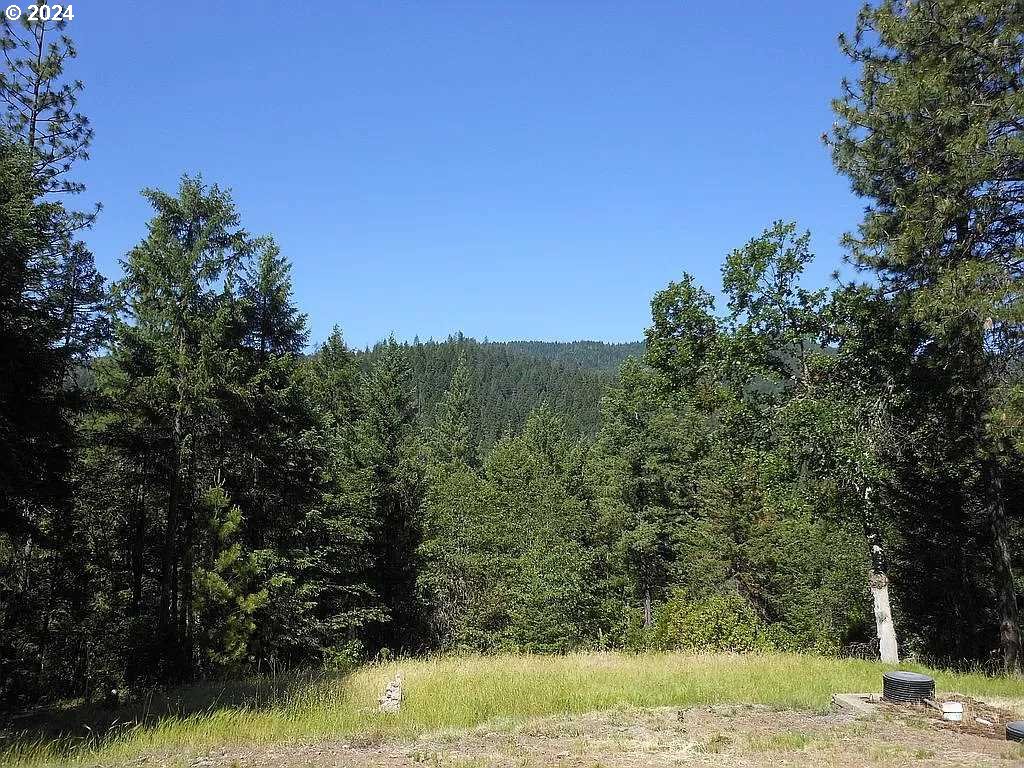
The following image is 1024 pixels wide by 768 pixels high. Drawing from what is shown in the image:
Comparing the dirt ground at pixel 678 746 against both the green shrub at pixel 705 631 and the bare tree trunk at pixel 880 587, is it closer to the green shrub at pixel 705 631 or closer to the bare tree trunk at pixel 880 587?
the bare tree trunk at pixel 880 587

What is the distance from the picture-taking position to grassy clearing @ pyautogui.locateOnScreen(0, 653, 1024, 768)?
816 centimetres

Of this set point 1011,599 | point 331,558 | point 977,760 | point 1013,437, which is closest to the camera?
point 977,760

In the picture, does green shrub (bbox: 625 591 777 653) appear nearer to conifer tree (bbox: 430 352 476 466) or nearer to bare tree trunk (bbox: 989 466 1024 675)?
bare tree trunk (bbox: 989 466 1024 675)

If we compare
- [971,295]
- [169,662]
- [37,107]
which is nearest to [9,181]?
[37,107]

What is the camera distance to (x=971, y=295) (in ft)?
33.2

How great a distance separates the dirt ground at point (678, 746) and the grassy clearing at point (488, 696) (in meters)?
0.64

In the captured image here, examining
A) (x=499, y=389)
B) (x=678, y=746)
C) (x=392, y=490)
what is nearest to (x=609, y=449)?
(x=392, y=490)

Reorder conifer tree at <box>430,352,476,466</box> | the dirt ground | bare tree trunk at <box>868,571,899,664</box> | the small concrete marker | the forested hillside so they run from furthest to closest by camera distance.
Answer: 1. the forested hillside
2. conifer tree at <box>430,352,476,466</box>
3. bare tree trunk at <box>868,571,899,664</box>
4. the small concrete marker
5. the dirt ground

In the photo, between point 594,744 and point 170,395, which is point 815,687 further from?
point 170,395

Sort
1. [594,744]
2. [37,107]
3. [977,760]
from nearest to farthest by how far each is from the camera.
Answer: [977,760], [594,744], [37,107]

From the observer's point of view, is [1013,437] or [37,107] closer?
[1013,437]

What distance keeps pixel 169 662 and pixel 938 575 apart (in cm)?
2203

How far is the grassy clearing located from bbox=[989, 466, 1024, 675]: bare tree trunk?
1924 mm

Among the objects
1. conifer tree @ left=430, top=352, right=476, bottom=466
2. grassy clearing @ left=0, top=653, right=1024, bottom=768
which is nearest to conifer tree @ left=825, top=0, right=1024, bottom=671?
grassy clearing @ left=0, top=653, right=1024, bottom=768
